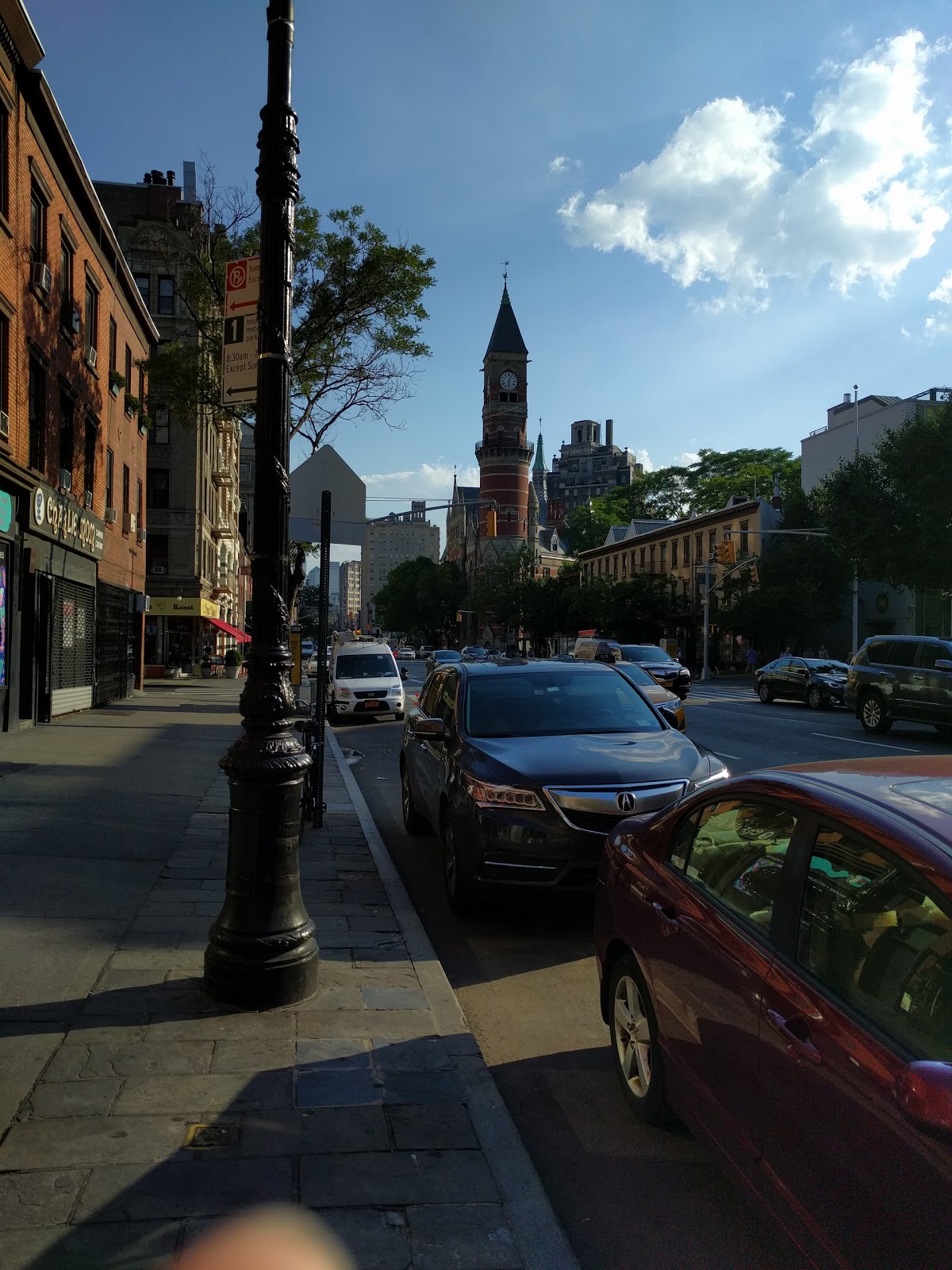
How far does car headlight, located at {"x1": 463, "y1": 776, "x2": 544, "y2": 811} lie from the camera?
591 centimetres

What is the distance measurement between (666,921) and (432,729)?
392 centimetres

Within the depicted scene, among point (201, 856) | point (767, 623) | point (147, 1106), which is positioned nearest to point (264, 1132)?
point (147, 1106)

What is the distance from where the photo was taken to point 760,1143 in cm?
261

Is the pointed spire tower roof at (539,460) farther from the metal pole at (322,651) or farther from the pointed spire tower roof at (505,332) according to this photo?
the metal pole at (322,651)

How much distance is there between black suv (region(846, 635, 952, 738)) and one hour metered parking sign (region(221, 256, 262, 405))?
14223mm

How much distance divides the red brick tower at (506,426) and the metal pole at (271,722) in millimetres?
108199

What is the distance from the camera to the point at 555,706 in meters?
7.43

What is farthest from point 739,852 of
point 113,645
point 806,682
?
point 806,682

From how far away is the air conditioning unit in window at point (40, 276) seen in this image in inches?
677

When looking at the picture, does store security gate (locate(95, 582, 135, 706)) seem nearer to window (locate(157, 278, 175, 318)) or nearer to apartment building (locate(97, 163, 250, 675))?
apartment building (locate(97, 163, 250, 675))

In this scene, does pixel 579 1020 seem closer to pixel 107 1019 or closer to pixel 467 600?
pixel 107 1019

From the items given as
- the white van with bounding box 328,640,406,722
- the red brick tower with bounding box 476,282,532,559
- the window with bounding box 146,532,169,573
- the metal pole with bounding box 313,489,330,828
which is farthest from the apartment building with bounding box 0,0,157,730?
the red brick tower with bounding box 476,282,532,559

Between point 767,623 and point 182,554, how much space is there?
29.4 meters

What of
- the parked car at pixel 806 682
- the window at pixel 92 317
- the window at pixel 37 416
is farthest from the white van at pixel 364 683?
the parked car at pixel 806 682
